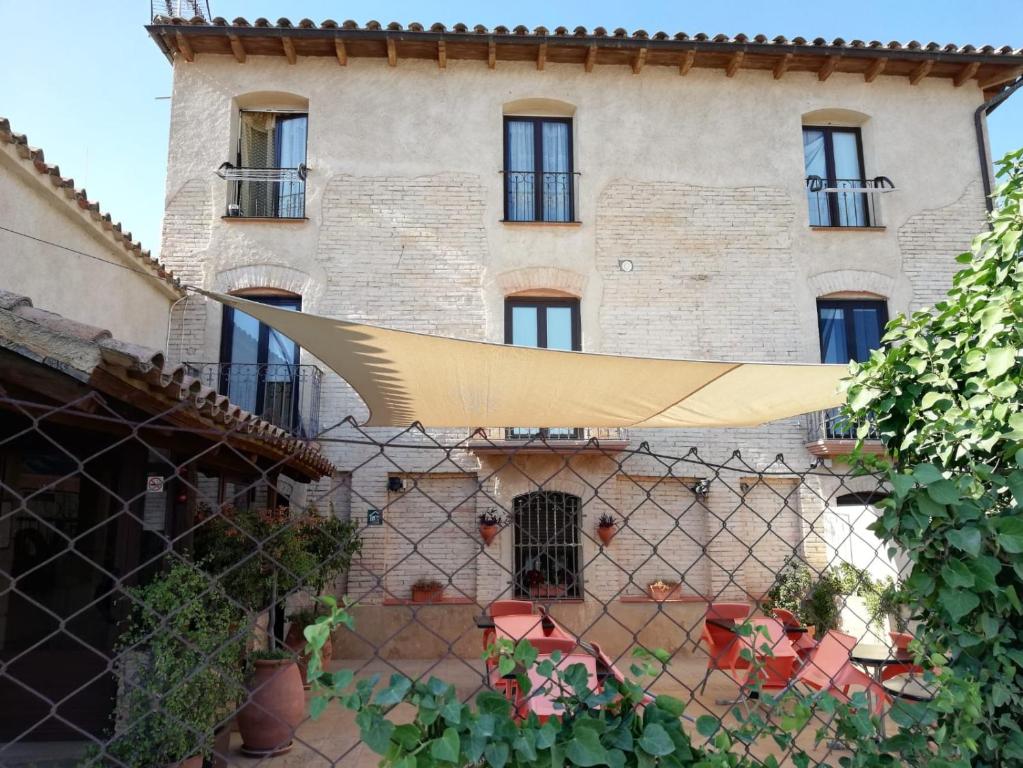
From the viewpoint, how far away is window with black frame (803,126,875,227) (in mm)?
11266

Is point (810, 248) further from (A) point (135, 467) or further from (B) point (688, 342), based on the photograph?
(A) point (135, 467)

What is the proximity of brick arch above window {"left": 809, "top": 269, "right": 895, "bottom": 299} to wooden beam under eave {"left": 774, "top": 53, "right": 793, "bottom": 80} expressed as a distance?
3.12 metres

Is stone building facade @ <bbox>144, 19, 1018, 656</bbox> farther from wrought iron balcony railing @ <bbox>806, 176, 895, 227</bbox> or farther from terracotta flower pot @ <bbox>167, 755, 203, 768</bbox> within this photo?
terracotta flower pot @ <bbox>167, 755, 203, 768</bbox>

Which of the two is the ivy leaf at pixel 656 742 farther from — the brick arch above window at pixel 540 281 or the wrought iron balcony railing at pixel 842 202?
the wrought iron balcony railing at pixel 842 202

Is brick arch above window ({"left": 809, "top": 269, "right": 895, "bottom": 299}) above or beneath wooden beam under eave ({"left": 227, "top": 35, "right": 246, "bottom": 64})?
beneath

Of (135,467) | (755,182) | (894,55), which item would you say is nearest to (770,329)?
(755,182)

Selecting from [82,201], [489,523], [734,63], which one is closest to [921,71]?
[734,63]

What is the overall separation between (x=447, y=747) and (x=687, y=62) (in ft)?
36.8

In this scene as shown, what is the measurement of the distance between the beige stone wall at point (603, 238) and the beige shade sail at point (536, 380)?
4.86 meters

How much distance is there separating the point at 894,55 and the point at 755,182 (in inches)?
106

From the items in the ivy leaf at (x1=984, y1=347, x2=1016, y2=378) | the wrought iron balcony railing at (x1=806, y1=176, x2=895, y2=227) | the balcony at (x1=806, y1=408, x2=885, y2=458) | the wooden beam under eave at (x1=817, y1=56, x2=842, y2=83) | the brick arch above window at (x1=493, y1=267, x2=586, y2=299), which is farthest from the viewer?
the wrought iron balcony railing at (x1=806, y1=176, x2=895, y2=227)

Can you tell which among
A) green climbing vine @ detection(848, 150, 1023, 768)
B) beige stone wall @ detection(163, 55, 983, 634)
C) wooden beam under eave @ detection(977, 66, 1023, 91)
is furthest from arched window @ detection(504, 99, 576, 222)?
green climbing vine @ detection(848, 150, 1023, 768)

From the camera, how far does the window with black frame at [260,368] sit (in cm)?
988

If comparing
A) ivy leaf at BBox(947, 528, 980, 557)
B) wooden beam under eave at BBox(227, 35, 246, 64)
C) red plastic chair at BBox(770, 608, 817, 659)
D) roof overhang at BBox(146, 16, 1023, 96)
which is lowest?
red plastic chair at BBox(770, 608, 817, 659)
